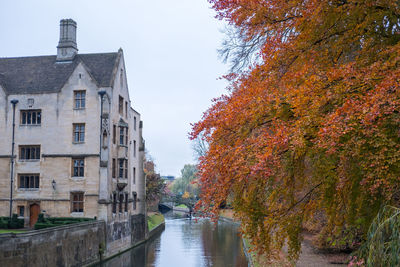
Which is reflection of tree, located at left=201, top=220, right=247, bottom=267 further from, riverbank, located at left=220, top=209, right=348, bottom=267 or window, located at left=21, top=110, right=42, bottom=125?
window, located at left=21, top=110, right=42, bottom=125

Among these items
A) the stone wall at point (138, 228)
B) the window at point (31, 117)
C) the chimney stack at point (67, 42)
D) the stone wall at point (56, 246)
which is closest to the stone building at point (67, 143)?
the window at point (31, 117)

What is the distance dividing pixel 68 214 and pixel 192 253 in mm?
9799

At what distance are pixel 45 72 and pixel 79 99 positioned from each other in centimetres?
474

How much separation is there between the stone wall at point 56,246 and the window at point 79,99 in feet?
29.2

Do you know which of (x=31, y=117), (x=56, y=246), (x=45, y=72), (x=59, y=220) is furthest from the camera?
(x=45, y=72)

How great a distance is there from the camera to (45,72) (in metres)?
34.9

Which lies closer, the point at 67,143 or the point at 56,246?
the point at 56,246

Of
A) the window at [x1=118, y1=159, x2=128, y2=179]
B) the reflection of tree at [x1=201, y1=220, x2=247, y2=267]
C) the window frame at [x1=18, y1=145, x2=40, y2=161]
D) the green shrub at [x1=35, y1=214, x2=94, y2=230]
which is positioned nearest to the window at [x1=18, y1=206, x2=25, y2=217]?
the green shrub at [x1=35, y1=214, x2=94, y2=230]

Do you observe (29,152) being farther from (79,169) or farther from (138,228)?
(138,228)

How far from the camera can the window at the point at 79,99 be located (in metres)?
32.5

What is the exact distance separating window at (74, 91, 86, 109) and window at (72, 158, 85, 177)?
13.3 feet

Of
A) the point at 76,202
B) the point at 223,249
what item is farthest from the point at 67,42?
the point at 223,249

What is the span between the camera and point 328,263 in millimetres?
20734

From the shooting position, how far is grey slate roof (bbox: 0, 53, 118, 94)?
109 feet
